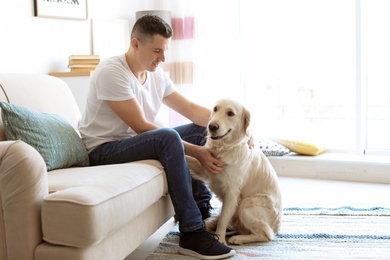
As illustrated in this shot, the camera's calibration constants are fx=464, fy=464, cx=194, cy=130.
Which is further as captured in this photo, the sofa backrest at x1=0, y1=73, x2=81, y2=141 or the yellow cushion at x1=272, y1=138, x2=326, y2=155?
the yellow cushion at x1=272, y1=138, x2=326, y2=155

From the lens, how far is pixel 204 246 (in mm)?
2129

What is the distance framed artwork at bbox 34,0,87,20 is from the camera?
3.75m

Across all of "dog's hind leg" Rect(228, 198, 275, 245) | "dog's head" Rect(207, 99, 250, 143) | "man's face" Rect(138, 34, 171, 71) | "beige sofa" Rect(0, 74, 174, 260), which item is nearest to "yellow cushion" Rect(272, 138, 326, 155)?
"dog's hind leg" Rect(228, 198, 275, 245)

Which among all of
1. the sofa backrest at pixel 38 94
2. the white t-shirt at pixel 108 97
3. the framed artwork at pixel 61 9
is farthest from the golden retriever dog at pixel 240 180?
the framed artwork at pixel 61 9

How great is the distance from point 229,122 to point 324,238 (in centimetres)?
83

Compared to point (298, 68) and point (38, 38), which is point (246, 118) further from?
point (298, 68)

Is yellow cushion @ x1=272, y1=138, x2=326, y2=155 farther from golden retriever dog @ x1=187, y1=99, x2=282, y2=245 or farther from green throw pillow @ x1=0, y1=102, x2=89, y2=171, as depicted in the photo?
green throw pillow @ x1=0, y1=102, x2=89, y2=171

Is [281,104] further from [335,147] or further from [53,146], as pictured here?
[53,146]

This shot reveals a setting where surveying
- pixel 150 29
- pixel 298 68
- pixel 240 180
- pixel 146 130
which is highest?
pixel 150 29

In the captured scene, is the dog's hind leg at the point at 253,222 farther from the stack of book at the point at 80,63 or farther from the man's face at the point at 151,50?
the stack of book at the point at 80,63

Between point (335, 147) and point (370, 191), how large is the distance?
109 cm

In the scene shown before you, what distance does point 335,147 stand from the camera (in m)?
4.61

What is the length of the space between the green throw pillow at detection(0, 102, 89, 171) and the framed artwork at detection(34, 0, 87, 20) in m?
1.82

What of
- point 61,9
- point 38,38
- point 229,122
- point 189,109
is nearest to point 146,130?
point 229,122
